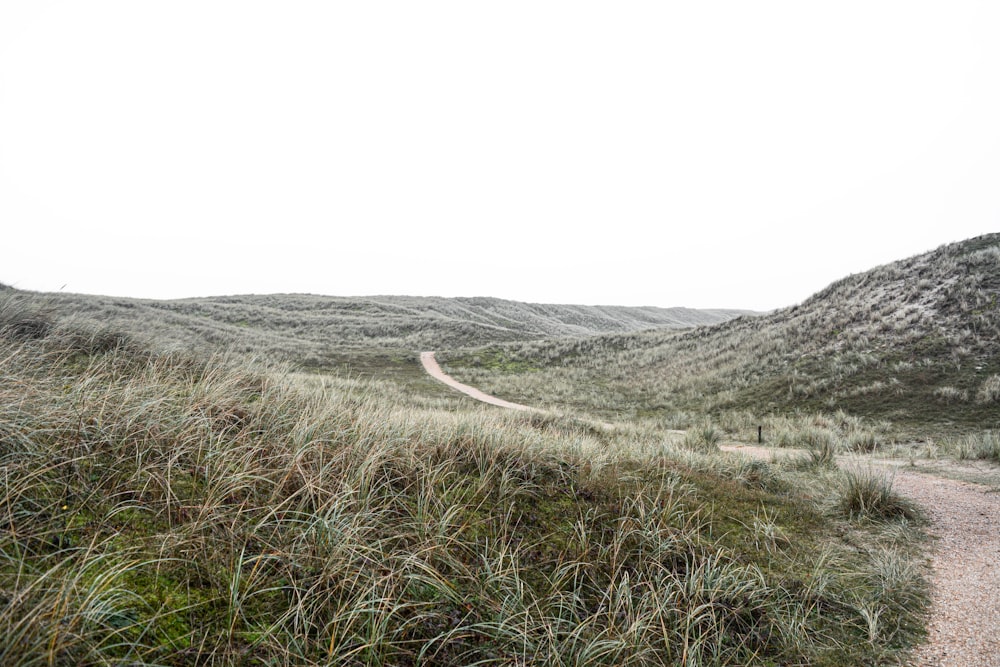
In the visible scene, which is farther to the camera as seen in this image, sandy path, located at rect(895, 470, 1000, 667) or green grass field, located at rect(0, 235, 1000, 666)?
sandy path, located at rect(895, 470, 1000, 667)

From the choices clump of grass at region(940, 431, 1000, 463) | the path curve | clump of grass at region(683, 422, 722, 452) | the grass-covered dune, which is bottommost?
the path curve

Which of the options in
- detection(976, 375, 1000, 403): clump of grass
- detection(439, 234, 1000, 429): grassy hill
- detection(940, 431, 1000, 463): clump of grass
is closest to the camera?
detection(940, 431, 1000, 463): clump of grass

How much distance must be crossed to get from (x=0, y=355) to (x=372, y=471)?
388cm

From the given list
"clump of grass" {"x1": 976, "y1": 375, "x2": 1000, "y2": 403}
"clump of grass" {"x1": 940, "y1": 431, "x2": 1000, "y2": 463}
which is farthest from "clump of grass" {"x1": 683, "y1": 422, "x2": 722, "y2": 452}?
"clump of grass" {"x1": 976, "y1": 375, "x2": 1000, "y2": 403}

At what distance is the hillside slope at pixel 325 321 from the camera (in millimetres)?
29328

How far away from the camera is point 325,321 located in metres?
54.1

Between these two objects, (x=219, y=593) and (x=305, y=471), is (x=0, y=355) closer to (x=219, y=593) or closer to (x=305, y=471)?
(x=305, y=471)

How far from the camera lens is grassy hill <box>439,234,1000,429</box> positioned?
1349cm

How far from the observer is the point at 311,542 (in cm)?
245

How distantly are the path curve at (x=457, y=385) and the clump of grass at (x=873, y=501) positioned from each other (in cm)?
1085

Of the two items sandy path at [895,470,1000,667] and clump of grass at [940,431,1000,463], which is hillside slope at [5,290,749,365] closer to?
sandy path at [895,470,1000,667]

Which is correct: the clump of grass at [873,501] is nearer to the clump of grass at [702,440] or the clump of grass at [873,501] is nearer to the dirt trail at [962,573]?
the dirt trail at [962,573]

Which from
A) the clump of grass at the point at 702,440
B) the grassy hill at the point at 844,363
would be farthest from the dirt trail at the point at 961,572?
the grassy hill at the point at 844,363

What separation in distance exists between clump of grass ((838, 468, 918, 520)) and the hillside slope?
39.1 feet
